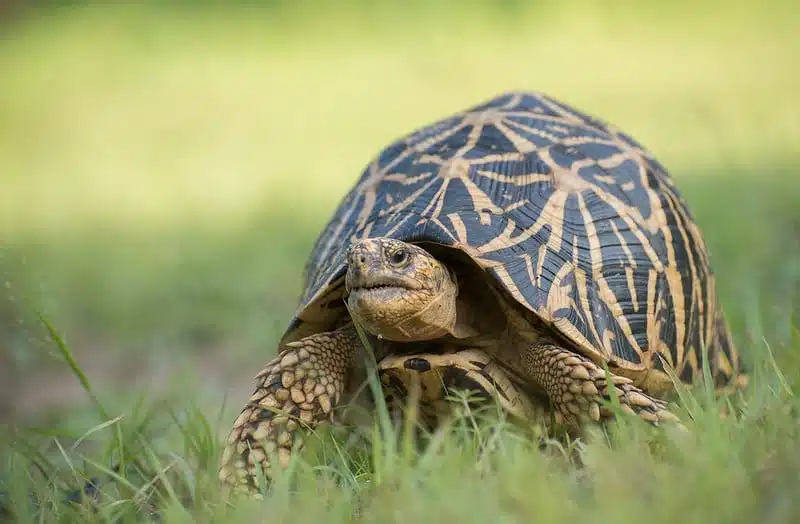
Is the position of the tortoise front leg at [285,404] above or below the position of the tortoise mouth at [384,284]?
below

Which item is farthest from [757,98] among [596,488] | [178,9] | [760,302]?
[178,9]

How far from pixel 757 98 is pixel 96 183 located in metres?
7.58

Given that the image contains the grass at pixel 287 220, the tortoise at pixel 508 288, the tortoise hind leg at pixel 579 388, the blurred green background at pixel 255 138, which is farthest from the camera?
the blurred green background at pixel 255 138

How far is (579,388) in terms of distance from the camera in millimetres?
2676

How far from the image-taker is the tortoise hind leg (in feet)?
8.51

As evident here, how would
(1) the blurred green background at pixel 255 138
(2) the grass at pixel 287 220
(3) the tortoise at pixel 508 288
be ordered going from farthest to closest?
(1) the blurred green background at pixel 255 138, (3) the tortoise at pixel 508 288, (2) the grass at pixel 287 220

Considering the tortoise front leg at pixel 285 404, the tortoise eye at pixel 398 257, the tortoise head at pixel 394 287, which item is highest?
the tortoise eye at pixel 398 257

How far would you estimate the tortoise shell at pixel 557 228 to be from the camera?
2840 mm

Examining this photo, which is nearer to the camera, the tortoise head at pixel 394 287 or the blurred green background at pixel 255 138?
the tortoise head at pixel 394 287

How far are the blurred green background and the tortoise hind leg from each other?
1.68ft

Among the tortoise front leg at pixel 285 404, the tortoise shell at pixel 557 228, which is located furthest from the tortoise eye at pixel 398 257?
the tortoise front leg at pixel 285 404

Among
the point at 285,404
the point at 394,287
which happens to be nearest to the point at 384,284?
the point at 394,287

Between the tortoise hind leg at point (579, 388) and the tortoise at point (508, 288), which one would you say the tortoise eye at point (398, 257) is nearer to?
the tortoise at point (508, 288)

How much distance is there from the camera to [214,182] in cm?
1060
